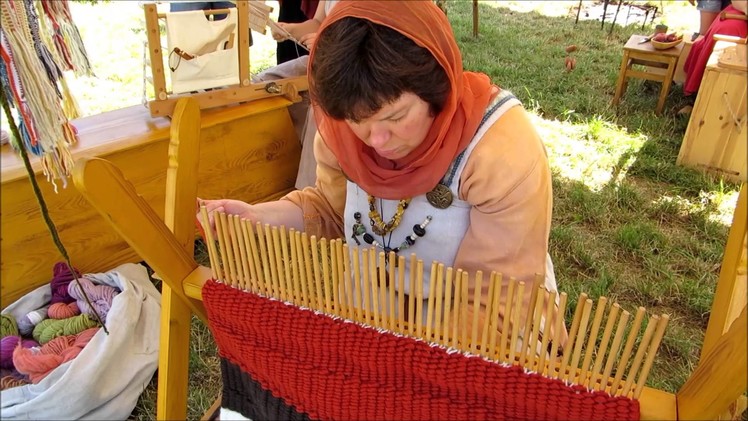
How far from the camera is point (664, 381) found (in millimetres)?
2102

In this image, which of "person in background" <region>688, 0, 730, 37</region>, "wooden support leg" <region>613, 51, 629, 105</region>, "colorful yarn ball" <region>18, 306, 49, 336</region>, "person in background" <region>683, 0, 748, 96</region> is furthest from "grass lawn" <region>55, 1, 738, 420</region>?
"person in background" <region>688, 0, 730, 37</region>

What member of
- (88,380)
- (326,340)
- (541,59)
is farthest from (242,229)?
(541,59)

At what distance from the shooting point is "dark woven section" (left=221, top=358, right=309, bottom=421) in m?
1.20

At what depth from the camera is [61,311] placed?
2.03 m

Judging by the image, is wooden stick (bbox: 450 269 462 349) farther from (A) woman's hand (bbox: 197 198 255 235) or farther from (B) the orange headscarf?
(A) woman's hand (bbox: 197 198 255 235)

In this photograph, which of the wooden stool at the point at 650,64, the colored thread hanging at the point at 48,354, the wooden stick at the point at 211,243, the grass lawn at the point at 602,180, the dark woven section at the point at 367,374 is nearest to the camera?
the dark woven section at the point at 367,374

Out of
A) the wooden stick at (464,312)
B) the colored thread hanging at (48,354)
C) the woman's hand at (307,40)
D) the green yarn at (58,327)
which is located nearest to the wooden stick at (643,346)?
the wooden stick at (464,312)

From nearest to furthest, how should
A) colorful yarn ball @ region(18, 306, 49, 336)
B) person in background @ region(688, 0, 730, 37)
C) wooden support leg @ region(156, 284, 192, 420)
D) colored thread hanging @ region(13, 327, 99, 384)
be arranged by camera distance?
wooden support leg @ region(156, 284, 192, 420)
colored thread hanging @ region(13, 327, 99, 384)
colorful yarn ball @ region(18, 306, 49, 336)
person in background @ region(688, 0, 730, 37)

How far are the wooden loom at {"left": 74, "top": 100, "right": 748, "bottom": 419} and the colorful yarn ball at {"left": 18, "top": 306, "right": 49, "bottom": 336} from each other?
36.2 inches

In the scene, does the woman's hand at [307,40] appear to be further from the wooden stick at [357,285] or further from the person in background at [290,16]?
the wooden stick at [357,285]

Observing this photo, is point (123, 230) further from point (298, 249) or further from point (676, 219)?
point (676, 219)

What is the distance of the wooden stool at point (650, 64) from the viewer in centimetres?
426

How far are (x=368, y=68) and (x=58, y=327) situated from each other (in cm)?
158

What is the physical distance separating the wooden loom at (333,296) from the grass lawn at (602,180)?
98 cm
